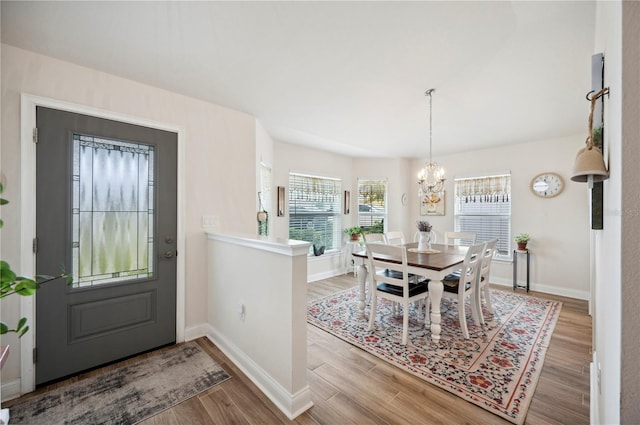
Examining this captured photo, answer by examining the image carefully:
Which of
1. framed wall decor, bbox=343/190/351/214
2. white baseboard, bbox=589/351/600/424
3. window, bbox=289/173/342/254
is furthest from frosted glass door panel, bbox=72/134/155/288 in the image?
framed wall decor, bbox=343/190/351/214

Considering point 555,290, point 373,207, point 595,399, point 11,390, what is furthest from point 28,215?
point 555,290

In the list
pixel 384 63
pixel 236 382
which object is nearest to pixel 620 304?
pixel 384 63

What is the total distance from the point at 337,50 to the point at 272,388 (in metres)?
2.49

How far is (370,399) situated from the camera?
72.0 inches

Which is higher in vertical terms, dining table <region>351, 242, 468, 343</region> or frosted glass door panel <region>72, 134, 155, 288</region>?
frosted glass door panel <region>72, 134, 155, 288</region>

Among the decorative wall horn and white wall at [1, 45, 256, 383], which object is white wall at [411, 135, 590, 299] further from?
white wall at [1, 45, 256, 383]

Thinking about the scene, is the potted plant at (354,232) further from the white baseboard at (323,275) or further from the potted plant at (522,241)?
the potted plant at (522,241)

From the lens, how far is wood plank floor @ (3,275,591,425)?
1.66 m

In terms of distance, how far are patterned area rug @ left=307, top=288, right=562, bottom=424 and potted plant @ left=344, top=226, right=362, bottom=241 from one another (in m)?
1.79

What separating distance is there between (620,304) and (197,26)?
7.64 feet

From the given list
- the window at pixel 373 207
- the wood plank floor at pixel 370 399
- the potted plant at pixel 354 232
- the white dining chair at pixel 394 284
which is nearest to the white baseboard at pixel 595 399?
the wood plank floor at pixel 370 399

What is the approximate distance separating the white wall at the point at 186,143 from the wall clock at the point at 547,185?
14.7 ft

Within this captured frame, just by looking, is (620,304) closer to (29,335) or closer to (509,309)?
(29,335)

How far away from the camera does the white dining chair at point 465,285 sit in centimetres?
260
